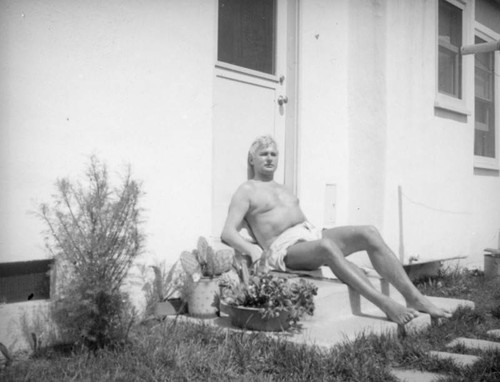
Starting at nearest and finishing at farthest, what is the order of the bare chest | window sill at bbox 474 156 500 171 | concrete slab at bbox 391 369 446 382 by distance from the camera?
concrete slab at bbox 391 369 446 382
the bare chest
window sill at bbox 474 156 500 171

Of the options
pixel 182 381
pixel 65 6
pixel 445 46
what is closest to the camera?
pixel 182 381

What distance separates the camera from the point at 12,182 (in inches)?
130

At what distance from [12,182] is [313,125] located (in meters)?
3.01

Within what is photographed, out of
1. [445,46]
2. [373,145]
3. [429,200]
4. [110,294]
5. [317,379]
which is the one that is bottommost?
[317,379]

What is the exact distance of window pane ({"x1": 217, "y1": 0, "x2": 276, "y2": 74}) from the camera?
16.3 ft

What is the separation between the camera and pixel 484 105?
325 inches

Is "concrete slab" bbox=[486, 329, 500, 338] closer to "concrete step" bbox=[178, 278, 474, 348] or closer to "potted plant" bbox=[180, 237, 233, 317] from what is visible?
"concrete step" bbox=[178, 278, 474, 348]

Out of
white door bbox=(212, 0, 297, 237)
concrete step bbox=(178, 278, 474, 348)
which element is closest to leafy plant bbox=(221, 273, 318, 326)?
concrete step bbox=(178, 278, 474, 348)

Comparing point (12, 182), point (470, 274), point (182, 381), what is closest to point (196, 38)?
point (12, 182)

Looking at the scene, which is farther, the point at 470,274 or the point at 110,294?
the point at 470,274

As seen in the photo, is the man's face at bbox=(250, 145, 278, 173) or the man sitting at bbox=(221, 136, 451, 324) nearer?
the man sitting at bbox=(221, 136, 451, 324)

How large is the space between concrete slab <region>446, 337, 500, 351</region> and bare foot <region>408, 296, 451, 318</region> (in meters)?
0.26

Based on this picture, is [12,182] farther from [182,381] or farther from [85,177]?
[182,381]

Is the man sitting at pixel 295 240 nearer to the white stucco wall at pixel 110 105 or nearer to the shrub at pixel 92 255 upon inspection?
the white stucco wall at pixel 110 105
